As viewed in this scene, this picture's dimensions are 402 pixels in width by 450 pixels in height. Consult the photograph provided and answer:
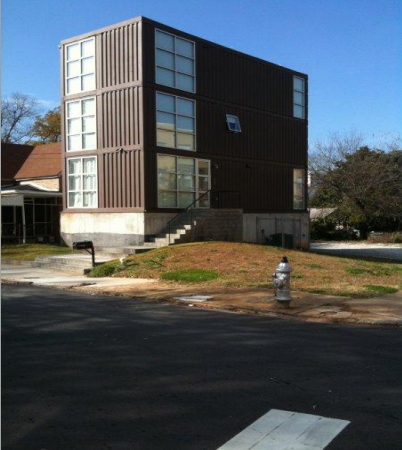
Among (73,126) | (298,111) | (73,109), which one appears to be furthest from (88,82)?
(298,111)

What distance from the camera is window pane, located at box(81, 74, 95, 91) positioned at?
23.6 meters

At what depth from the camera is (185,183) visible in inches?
946

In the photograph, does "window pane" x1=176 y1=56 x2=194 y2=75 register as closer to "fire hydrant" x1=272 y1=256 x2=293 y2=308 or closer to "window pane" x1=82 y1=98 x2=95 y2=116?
"window pane" x1=82 y1=98 x2=95 y2=116

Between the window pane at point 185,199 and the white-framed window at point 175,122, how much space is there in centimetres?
198

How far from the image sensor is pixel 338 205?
1912 inches

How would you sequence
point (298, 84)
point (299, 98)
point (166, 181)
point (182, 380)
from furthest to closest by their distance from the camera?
point (299, 98), point (298, 84), point (166, 181), point (182, 380)

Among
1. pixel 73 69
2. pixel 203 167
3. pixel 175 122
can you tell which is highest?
pixel 73 69

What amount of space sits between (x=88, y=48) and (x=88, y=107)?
250 centimetres

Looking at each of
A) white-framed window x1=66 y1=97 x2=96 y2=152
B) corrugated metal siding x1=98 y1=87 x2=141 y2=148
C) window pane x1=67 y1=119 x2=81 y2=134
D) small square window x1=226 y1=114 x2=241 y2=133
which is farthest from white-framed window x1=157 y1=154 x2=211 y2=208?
window pane x1=67 y1=119 x2=81 y2=134

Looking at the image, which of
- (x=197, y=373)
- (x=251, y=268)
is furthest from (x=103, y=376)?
(x=251, y=268)

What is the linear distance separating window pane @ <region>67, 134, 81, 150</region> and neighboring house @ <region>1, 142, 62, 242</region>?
14.4 ft

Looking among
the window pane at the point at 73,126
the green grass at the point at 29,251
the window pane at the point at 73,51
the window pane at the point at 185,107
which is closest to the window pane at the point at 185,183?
the window pane at the point at 185,107

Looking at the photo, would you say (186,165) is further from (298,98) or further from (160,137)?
(298,98)

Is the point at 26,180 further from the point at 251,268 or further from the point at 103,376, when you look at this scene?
the point at 103,376
